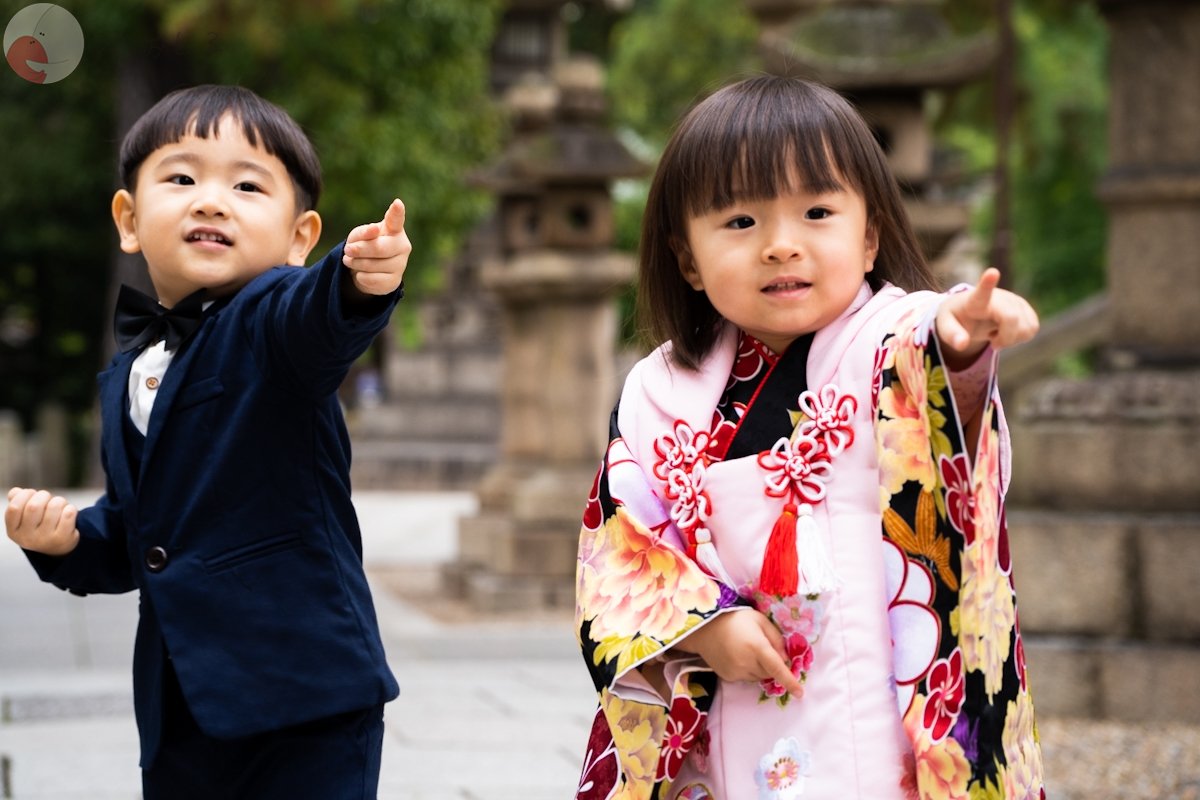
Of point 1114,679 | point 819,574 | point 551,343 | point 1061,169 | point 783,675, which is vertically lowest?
point 1114,679

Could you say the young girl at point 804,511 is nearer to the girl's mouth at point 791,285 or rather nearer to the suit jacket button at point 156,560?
the girl's mouth at point 791,285

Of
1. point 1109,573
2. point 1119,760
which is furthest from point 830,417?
point 1109,573

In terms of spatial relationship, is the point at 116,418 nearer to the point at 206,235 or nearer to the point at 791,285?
the point at 206,235

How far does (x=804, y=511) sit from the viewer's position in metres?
2.08

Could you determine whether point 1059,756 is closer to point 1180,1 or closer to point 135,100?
point 1180,1

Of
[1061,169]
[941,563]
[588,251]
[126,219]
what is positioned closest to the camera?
[941,563]

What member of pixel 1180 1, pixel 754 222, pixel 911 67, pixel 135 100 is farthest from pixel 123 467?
pixel 135 100

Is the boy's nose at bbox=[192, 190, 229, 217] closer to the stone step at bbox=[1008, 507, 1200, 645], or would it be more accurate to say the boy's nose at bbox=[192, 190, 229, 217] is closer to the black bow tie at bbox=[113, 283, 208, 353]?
the black bow tie at bbox=[113, 283, 208, 353]

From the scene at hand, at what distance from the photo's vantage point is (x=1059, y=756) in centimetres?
496

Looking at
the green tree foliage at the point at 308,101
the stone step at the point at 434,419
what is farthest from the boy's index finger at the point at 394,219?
the stone step at the point at 434,419

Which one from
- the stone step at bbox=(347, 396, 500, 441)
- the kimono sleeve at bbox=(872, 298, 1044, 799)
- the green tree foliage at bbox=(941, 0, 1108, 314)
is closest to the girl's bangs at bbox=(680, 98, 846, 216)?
the kimono sleeve at bbox=(872, 298, 1044, 799)

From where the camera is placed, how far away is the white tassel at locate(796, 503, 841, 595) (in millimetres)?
2031

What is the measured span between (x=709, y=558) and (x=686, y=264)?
452 mm

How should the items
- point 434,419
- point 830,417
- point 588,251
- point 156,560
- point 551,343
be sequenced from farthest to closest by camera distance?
1. point 434,419
2. point 551,343
3. point 588,251
4. point 156,560
5. point 830,417
